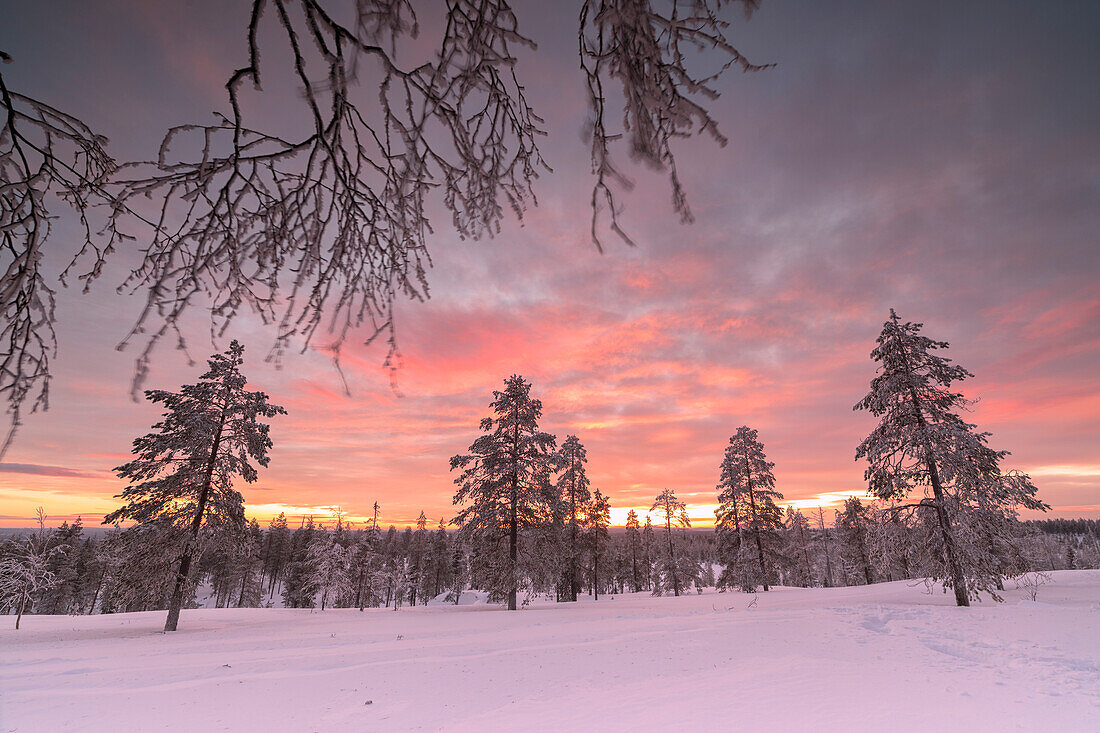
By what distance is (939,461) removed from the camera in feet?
47.0

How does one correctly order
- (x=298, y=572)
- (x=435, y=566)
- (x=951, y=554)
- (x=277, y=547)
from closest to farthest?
(x=951, y=554), (x=298, y=572), (x=277, y=547), (x=435, y=566)

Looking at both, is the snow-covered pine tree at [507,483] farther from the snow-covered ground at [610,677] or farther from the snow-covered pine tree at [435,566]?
the snow-covered pine tree at [435,566]

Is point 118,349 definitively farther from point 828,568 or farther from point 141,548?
point 828,568

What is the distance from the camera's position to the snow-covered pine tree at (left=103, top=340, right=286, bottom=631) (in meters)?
15.4

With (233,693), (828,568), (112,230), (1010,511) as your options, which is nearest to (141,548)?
(233,693)

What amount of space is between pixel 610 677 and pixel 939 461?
1346cm

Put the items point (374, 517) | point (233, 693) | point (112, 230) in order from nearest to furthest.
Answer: point (112, 230), point (233, 693), point (374, 517)

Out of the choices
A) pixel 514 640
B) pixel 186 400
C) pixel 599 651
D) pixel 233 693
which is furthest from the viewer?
pixel 186 400

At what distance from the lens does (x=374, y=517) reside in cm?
5478

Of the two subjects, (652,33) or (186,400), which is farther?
(186,400)

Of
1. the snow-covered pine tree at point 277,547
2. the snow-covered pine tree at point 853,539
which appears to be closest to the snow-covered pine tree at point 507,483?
the snow-covered pine tree at point 853,539

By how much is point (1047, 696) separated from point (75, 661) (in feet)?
61.2

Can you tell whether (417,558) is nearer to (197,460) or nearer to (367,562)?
(367,562)

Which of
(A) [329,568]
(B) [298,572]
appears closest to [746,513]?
(A) [329,568]
